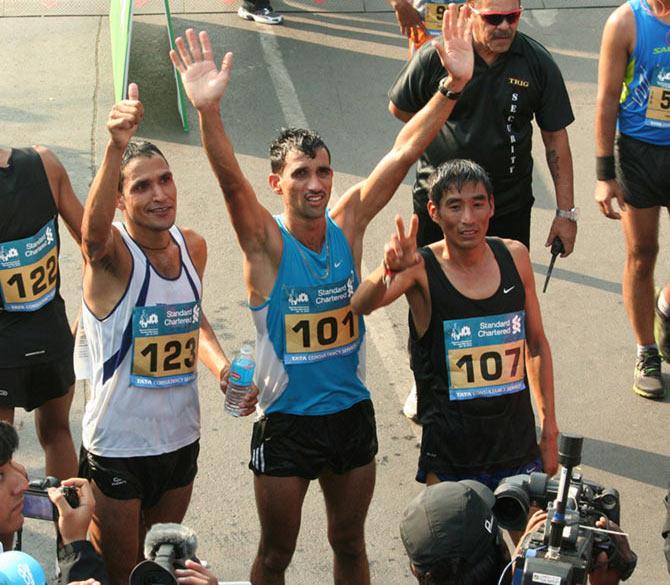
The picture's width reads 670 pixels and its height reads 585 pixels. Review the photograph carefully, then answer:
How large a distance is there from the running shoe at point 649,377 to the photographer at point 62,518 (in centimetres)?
384

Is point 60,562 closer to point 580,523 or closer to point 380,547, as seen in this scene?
point 580,523

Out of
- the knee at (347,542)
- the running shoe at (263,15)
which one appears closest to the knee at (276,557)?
the knee at (347,542)

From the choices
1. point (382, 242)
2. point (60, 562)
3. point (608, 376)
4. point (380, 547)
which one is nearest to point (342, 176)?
point (382, 242)

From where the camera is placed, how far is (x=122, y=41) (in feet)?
30.7

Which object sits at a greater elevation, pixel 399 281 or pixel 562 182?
pixel 562 182

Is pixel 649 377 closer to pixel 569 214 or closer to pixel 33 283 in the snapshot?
pixel 569 214

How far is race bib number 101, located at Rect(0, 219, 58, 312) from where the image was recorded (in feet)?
18.5

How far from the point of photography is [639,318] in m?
7.30

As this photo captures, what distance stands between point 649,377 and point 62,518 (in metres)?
4.00

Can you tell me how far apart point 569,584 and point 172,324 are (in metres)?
2.16

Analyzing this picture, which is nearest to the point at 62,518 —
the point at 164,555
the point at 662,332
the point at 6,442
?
the point at 6,442

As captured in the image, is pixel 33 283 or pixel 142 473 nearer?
pixel 142 473

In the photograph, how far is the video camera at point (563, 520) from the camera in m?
3.64

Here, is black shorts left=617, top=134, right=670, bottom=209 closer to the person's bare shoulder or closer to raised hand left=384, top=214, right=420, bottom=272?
raised hand left=384, top=214, right=420, bottom=272
